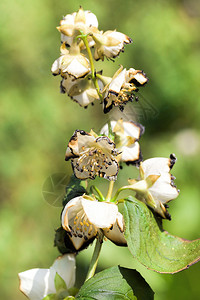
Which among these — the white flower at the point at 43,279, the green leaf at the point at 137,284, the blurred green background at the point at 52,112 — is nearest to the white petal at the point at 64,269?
the white flower at the point at 43,279

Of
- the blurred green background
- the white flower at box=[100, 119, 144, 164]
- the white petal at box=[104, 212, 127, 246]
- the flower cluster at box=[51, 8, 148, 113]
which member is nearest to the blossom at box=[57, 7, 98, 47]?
the flower cluster at box=[51, 8, 148, 113]

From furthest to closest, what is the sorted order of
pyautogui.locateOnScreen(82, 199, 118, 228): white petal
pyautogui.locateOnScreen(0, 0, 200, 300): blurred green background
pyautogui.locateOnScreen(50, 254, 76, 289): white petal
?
pyautogui.locateOnScreen(0, 0, 200, 300): blurred green background → pyautogui.locateOnScreen(50, 254, 76, 289): white petal → pyautogui.locateOnScreen(82, 199, 118, 228): white petal

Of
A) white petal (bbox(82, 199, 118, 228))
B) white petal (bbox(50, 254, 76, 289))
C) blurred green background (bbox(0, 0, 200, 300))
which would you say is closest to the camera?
white petal (bbox(82, 199, 118, 228))

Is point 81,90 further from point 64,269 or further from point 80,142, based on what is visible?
point 64,269

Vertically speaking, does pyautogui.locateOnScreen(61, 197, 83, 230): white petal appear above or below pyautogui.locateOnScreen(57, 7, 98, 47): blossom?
below

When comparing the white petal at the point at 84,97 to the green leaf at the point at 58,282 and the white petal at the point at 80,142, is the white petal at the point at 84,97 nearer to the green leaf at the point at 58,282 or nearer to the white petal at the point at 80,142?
the white petal at the point at 80,142

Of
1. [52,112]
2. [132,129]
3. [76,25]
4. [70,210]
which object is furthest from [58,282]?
[52,112]

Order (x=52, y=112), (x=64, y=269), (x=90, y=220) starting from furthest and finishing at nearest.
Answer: (x=52, y=112) < (x=64, y=269) < (x=90, y=220)

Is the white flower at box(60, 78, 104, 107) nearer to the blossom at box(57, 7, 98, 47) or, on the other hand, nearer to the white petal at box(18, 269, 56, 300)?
the blossom at box(57, 7, 98, 47)
